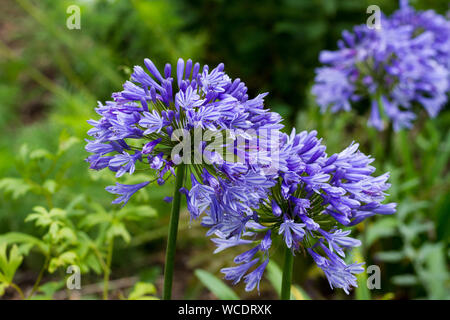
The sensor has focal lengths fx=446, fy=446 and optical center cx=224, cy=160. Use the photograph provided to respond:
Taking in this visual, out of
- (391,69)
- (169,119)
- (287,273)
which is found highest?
(391,69)

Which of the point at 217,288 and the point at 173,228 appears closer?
the point at 173,228

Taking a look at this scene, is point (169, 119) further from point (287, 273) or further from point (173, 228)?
point (287, 273)

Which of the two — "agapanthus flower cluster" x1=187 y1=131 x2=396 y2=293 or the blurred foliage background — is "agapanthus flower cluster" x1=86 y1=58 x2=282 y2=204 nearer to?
"agapanthus flower cluster" x1=187 y1=131 x2=396 y2=293

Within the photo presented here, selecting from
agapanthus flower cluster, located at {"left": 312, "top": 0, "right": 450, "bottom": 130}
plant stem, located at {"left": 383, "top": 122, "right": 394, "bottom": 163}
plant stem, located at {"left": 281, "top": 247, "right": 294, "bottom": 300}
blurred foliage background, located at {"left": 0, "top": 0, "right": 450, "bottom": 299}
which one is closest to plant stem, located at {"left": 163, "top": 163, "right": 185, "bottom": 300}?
plant stem, located at {"left": 281, "top": 247, "right": 294, "bottom": 300}

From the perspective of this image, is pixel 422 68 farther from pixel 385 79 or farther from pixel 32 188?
pixel 32 188

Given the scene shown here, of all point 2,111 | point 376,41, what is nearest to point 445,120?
point 376,41

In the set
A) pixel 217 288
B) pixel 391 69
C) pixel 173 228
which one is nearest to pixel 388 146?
pixel 391 69
